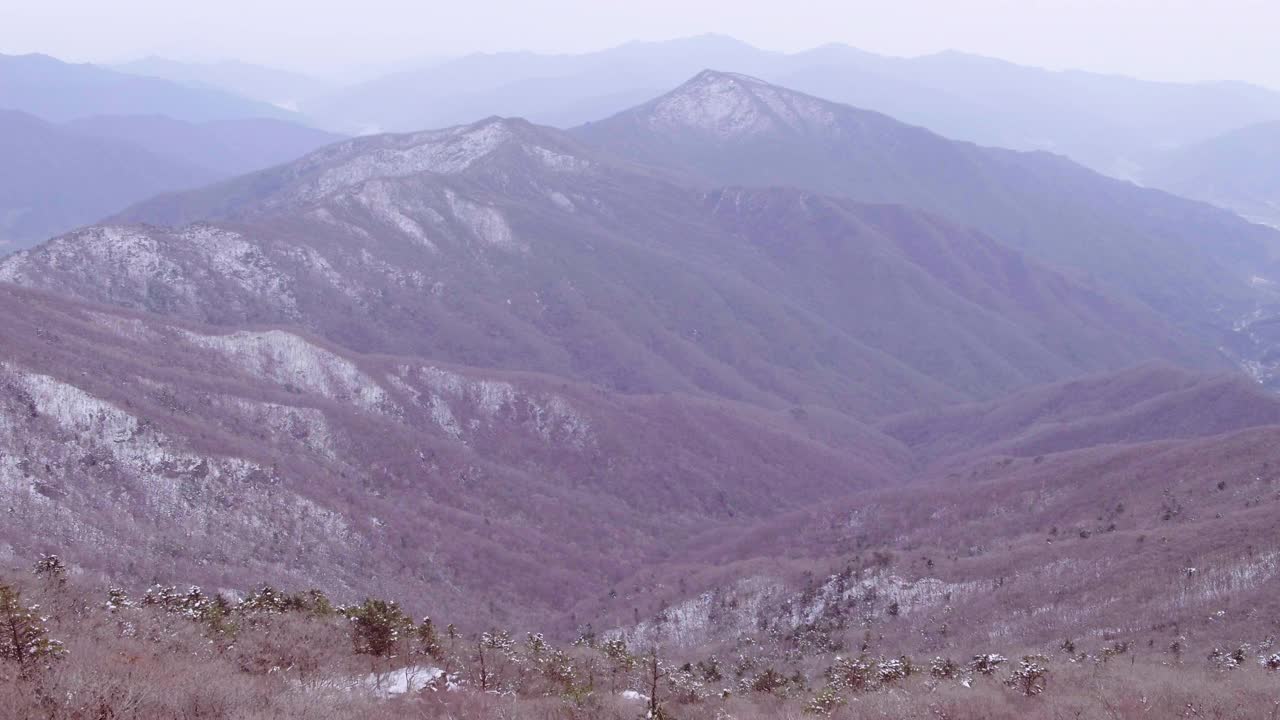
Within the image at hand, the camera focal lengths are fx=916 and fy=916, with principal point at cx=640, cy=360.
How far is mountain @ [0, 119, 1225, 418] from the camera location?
112m

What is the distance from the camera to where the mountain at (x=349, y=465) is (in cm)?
5122

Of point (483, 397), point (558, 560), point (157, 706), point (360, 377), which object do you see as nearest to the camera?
point (157, 706)

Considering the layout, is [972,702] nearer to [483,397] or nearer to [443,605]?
[443,605]

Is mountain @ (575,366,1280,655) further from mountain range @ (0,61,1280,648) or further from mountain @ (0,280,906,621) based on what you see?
mountain @ (0,280,906,621)

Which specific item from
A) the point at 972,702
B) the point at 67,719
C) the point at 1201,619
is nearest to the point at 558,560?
the point at 1201,619

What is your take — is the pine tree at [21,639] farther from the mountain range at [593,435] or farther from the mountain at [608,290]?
the mountain at [608,290]

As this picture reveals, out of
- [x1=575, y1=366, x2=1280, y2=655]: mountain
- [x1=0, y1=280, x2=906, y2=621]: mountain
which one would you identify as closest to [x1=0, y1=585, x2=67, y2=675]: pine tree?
[x1=0, y1=280, x2=906, y2=621]: mountain

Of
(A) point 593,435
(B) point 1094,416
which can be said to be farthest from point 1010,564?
(B) point 1094,416

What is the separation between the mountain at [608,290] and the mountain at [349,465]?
25408 millimetres

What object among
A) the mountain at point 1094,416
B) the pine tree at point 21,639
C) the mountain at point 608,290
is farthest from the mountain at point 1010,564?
the mountain at point 608,290

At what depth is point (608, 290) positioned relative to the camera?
143875mm

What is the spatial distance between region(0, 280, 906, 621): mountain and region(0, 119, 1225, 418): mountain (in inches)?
1000

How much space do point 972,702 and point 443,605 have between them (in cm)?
4163

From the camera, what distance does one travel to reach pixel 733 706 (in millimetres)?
22906
